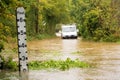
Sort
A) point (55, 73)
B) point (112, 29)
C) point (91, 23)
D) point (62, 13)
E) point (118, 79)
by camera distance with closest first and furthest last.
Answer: point (118, 79) < point (55, 73) < point (112, 29) < point (91, 23) < point (62, 13)

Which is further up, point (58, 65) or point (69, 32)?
point (58, 65)

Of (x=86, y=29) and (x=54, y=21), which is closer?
(x=86, y=29)

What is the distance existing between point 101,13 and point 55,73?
2696cm

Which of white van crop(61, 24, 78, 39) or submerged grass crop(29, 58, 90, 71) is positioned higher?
submerged grass crop(29, 58, 90, 71)

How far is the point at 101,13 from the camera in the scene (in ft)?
129

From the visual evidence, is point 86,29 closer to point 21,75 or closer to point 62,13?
point 62,13

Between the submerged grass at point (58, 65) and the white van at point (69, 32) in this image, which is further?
the white van at point (69, 32)

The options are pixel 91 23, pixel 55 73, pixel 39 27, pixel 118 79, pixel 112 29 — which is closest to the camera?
pixel 118 79

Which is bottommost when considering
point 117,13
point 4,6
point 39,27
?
point 39,27

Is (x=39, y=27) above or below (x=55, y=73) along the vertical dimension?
below

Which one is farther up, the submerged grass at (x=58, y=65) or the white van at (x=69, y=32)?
the submerged grass at (x=58, y=65)

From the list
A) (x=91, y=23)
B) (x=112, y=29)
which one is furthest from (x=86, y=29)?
Answer: (x=112, y=29)

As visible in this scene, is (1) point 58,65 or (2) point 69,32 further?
(2) point 69,32

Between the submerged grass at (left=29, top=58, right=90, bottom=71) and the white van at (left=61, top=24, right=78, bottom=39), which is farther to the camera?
the white van at (left=61, top=24, right=78, bottom=39)
